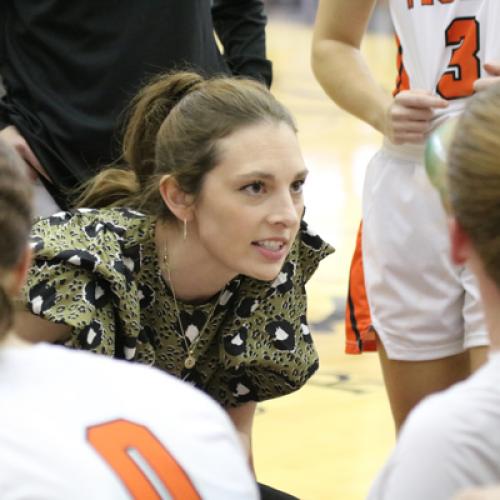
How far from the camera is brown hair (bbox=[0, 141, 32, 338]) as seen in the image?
1278 millimetres

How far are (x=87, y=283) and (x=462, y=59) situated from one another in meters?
0.80

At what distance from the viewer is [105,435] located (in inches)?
49.0

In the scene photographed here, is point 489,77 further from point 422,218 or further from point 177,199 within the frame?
point 177,199

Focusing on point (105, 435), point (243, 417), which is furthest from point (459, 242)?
point (243, 417)

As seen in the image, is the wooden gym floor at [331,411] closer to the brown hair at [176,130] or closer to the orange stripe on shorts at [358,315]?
the orange stripe on shorts at [358,315]

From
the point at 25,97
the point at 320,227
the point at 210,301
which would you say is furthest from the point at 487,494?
the point at 320,227

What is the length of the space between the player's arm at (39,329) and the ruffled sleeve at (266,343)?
354mm

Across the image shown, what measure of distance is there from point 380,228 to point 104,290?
1.85 feet

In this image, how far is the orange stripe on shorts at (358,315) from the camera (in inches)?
103

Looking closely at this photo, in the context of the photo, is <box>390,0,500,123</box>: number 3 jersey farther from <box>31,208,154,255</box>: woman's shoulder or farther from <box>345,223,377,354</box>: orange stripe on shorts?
<box>31,208,154,255</box>: woman's shoulder

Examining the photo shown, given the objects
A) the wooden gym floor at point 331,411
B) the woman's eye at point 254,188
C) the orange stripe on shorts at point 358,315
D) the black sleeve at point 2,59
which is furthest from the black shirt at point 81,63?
the wooden gym floor at point 331,411

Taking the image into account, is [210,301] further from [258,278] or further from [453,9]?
[453,9]

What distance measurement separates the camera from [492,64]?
2.17 meters

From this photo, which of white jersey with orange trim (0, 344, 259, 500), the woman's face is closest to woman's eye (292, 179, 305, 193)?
the woman's face
